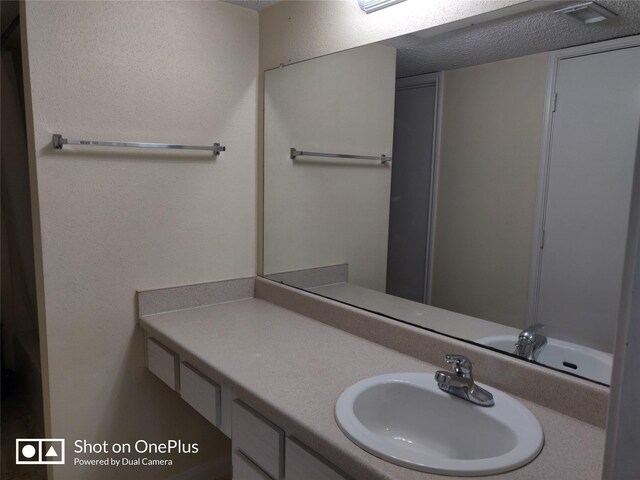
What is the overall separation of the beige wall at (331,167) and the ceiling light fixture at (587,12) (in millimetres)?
590

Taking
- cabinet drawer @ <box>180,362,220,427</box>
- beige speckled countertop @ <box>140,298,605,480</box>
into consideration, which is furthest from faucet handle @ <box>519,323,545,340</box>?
cabinet drawer @ <box>180,362,220,427</box>

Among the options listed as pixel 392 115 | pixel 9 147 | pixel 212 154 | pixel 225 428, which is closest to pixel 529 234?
pixel 392 115

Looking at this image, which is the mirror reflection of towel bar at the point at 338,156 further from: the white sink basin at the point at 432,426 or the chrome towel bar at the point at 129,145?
the white sink basin at the point at 432,426

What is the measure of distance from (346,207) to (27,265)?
6.03 feet

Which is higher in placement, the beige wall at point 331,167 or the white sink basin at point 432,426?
the beige wall at point 331,167

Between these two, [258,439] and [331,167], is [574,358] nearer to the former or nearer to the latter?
[258,439]

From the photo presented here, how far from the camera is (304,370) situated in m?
1.44

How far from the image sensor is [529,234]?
1360mm

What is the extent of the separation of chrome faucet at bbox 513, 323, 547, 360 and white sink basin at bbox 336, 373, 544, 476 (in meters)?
0.14

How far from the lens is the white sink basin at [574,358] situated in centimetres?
119

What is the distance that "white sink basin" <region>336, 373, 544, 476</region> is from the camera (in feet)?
3.23

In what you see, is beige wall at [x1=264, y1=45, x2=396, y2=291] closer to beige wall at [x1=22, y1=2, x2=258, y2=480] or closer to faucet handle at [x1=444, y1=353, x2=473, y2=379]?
beige wall at [x1=22, y1=2, x2=258, y2=480]

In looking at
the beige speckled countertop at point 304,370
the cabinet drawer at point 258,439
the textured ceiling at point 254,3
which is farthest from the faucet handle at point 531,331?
the textured ceiling at point 254,3

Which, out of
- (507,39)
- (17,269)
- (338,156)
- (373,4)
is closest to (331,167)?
(338,156)
